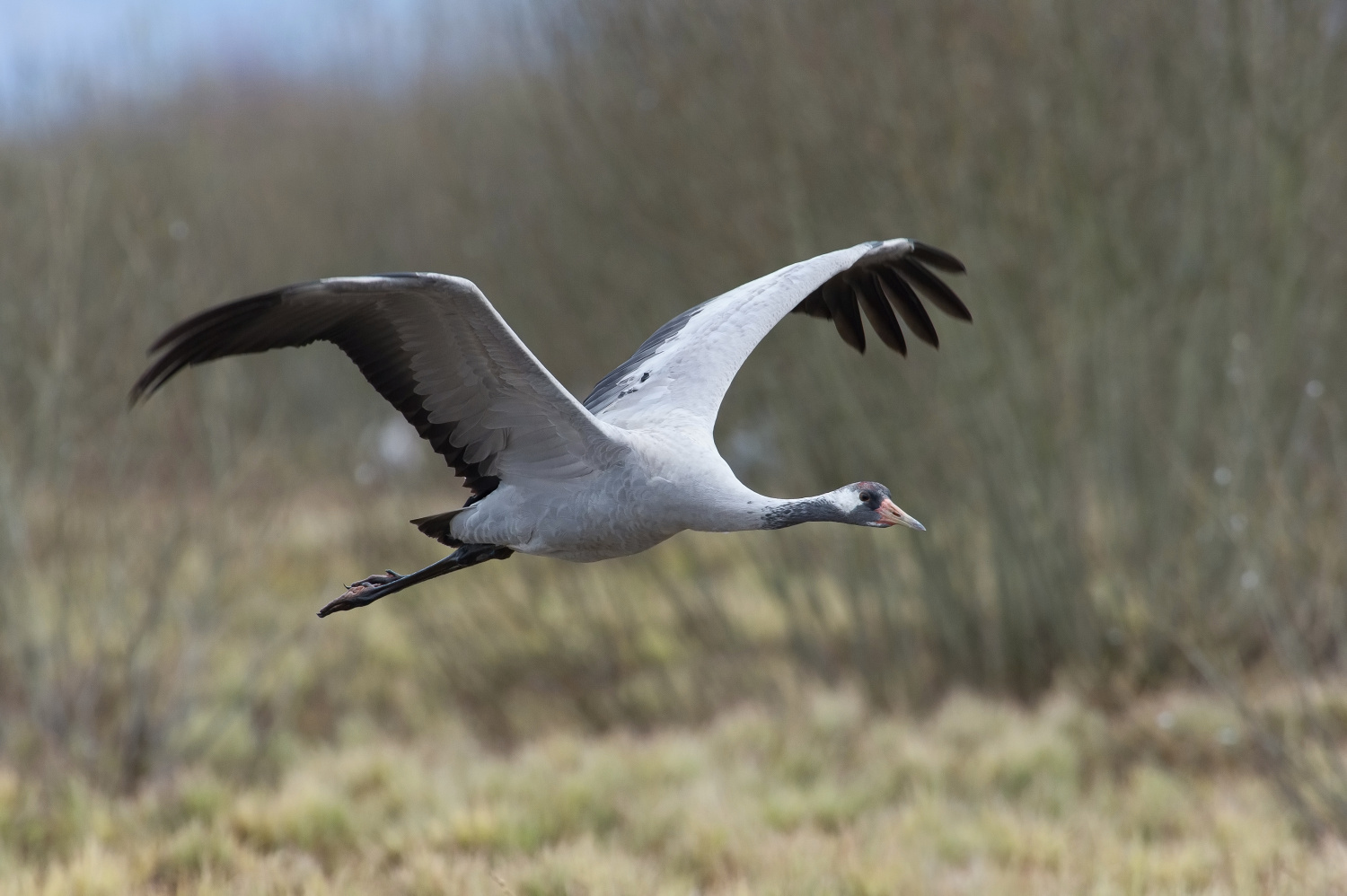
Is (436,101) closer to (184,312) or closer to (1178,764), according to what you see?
(184,312)

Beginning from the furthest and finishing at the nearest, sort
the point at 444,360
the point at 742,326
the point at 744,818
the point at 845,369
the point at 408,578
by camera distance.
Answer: the point at 845,369, the point at 744,818, the point at 742,326, the point at 408,578, the point at 444,360

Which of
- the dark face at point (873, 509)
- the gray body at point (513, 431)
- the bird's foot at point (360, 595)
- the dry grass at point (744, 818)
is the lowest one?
the dry grass at point (744, 818)

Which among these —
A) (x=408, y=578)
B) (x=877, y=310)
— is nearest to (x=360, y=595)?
(x=408, y=578)

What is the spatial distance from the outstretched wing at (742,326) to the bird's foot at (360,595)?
0.86 m

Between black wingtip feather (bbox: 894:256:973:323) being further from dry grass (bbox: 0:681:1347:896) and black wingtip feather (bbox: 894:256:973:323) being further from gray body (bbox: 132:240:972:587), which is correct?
dry grass (bbox: 0:681:1347:896)

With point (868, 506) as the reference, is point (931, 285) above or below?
→ above

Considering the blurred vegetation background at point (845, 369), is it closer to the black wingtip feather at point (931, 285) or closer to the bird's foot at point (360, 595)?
the black wingtip feather at point (931, 285)

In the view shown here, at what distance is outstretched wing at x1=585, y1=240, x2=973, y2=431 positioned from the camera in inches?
177

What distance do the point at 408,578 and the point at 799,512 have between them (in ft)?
3.75

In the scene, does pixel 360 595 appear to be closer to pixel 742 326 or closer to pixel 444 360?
pixel 444 360

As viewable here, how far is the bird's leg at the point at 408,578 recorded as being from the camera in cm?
A: 407

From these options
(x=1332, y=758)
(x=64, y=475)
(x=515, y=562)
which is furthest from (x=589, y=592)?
(x=1332, y=758)

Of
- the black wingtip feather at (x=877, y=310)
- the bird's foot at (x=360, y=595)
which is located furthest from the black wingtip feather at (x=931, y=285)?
the bird's foot at (x=360, y=595)

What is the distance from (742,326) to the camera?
4684 millimetres
